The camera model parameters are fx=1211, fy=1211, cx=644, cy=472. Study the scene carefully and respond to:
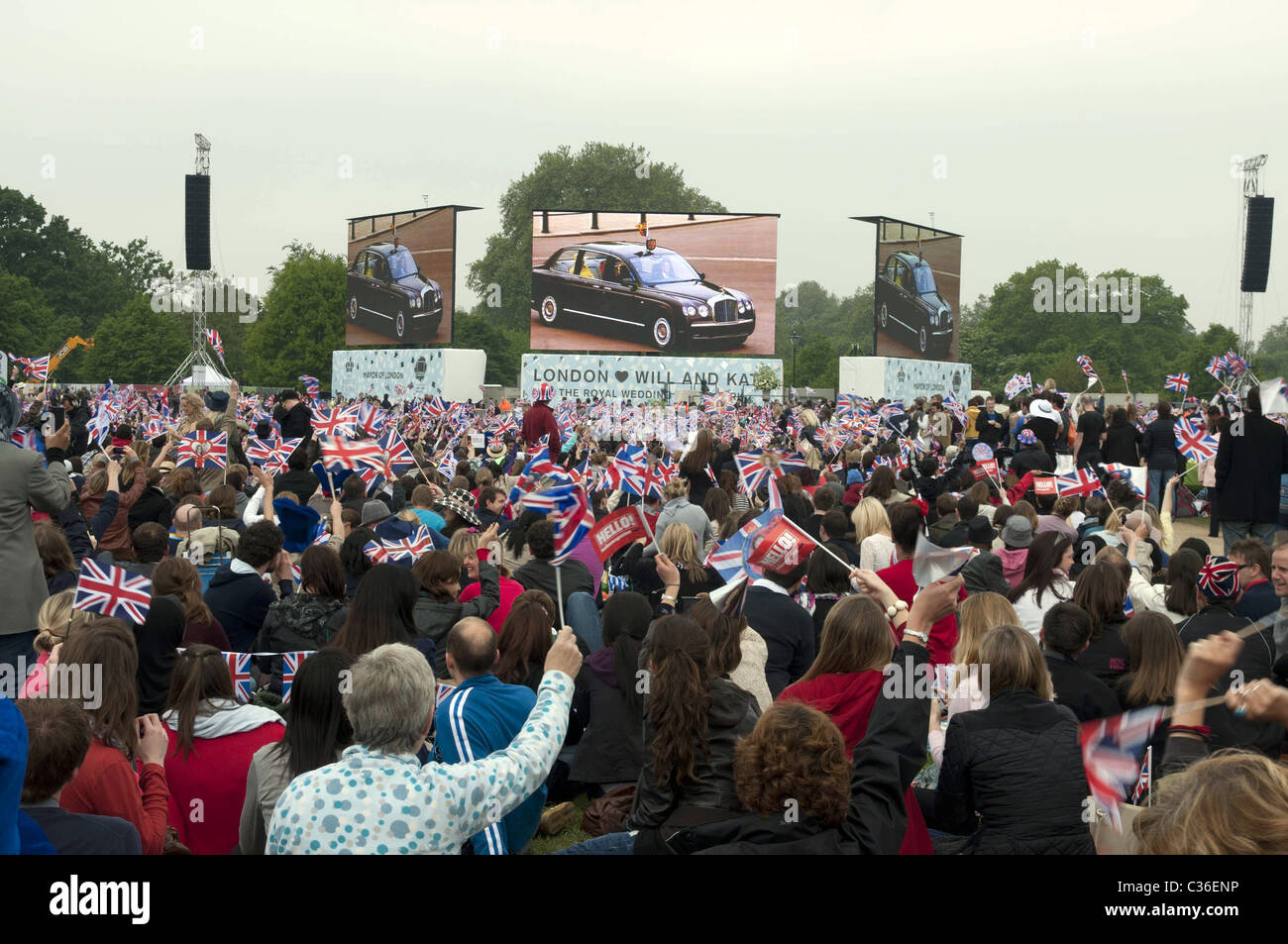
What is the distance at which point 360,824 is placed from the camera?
3.01m

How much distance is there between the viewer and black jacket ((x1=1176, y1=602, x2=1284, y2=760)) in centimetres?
483

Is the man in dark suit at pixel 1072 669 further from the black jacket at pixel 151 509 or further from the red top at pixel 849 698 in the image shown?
the black jacket at pixel 151 509

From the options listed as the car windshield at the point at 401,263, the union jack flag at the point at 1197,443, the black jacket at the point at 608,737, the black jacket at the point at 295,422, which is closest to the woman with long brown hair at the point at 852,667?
the black jacket at the point at 608,737

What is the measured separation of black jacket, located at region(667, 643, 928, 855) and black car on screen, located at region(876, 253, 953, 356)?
46646 millimetres

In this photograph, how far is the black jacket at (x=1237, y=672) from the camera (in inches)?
190

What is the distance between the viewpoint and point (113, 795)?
378cm

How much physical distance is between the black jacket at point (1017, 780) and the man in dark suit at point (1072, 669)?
1.02m

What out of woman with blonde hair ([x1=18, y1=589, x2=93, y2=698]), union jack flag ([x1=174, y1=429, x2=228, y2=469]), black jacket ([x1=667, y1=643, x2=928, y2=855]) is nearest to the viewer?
black jacket ([x1=667, y1=643, x2=928, y2=855])

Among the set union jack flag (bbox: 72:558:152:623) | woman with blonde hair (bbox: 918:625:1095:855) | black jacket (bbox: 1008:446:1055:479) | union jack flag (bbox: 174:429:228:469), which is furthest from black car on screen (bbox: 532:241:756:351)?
woman with blonde hair (bbox: 918:625:1095:855)

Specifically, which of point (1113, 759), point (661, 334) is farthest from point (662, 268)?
point (1113, 759)

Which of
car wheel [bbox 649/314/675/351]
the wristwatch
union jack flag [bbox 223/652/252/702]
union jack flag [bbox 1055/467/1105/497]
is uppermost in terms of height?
car wheel [bbox 649/314/675/351]

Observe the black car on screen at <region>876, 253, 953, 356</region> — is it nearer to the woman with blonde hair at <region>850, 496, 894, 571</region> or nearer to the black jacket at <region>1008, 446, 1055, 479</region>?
the black jacket at <region>1008, 446, 1055, 479</region>
